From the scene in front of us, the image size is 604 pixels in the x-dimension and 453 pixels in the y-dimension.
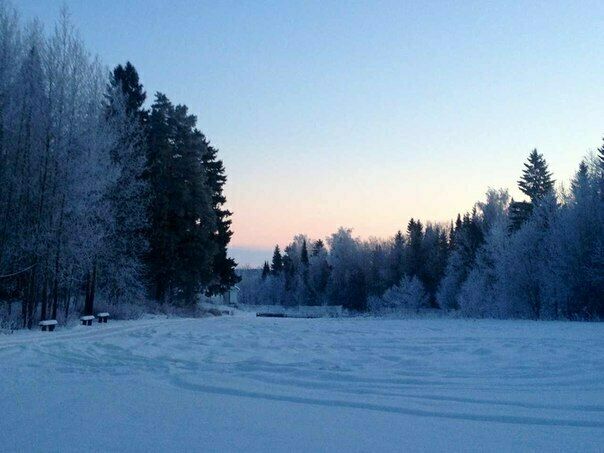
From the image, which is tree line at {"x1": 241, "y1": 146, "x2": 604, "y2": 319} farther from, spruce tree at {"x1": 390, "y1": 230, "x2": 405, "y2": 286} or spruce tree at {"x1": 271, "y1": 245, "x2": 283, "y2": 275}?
spruce tree at {"x1": 271, "y1": 245, "x2": 283, "y2": 275}

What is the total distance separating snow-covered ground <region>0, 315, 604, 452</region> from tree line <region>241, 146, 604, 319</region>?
2144 centimetres

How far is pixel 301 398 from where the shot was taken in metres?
6.11

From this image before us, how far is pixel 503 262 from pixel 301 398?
3679 cm

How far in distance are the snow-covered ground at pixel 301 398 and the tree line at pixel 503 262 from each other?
21.4 metres

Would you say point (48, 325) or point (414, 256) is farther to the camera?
point (414, 256)

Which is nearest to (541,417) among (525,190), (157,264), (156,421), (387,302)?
(156,421)

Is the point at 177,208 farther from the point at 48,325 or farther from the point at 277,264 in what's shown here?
the point at 277,264

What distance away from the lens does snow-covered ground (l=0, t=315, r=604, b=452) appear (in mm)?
4340

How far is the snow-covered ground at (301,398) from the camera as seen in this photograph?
14.2 ft

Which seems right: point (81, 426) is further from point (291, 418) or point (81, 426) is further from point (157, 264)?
point (157, 264)

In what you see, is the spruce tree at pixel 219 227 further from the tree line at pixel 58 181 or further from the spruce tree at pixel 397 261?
the spruce tree at pixel 397 261

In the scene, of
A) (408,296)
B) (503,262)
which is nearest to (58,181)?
(503,262)

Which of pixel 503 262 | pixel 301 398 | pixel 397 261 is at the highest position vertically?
pixel 397 261

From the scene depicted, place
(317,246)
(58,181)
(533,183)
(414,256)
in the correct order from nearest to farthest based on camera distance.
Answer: (58,181)
(533,183)
(414,256)
(317,246)
